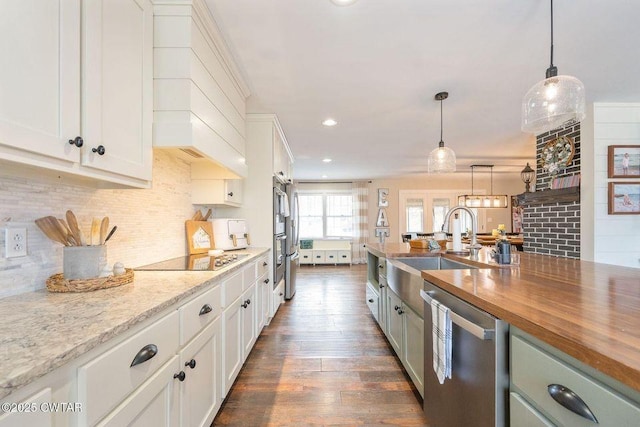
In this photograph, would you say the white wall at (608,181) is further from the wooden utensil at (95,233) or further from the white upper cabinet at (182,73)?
the wooden utensil at (95,233)

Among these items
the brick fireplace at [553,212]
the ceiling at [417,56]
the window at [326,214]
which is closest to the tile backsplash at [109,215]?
the ceiling at [417,56]

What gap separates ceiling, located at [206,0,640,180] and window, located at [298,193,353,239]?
4482 millimetres

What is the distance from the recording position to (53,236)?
1155 millimetres

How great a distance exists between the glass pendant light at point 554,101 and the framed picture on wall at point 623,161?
191 cm

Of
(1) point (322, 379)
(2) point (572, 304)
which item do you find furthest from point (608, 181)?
(1) point (322, 379)

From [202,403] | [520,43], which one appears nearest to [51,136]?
[202,403]

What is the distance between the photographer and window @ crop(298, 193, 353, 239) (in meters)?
7.87

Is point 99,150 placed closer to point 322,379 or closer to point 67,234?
point 67,234

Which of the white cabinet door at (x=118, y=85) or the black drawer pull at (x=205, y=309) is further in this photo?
the black drawer pull at (x=205, y=309)

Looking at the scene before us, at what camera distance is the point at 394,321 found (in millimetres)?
2268

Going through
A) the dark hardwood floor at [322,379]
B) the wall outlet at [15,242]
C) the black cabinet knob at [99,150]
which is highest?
the black cabinet knob at [99,150]

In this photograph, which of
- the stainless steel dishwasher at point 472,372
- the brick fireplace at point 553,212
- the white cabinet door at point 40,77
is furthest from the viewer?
the brick fireplace at point 553,212

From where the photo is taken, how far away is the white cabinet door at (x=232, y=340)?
164cm

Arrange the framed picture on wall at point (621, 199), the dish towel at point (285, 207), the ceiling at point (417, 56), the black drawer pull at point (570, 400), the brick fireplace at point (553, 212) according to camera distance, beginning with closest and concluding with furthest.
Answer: the black drawer pull at point (570, 400) < the ceiling at point (417, 56) < the framed picture on wall at point (621, 199) < the brick fireplace at point (553, 212) < the dish towel at point (285, 207)
